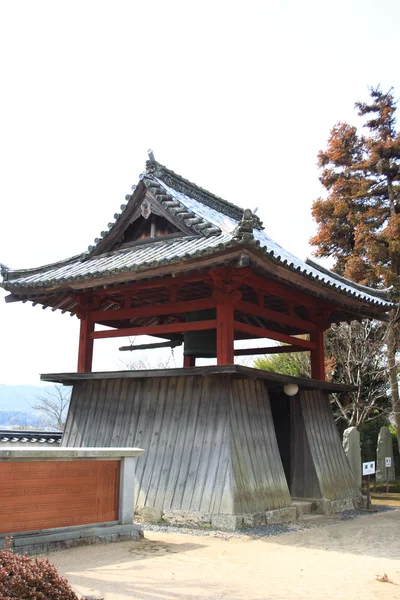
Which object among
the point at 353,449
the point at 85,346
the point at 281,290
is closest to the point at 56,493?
the point at 85,346

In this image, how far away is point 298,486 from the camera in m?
13.5

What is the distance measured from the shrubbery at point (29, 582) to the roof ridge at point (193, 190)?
436 inches

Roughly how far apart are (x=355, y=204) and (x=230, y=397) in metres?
14.3

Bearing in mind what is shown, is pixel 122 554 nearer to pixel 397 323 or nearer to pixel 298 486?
pixel 298 486

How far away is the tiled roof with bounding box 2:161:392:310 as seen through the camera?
1071 cm

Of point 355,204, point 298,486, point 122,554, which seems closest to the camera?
point 122,554

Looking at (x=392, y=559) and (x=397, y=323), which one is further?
(x=397, y=323)

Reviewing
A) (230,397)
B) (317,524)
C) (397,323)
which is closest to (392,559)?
(317,524)

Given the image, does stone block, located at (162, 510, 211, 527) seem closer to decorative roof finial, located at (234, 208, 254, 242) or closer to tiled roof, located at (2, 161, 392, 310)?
tiled roof, located at (2, 161, 392, 310)

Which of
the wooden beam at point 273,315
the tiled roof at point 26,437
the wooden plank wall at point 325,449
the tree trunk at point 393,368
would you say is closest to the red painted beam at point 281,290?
the wooden beam at point 273,315

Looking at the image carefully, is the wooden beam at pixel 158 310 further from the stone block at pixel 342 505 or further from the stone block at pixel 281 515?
the stone block at pixel 342 505

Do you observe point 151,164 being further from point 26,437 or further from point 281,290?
point 26,437

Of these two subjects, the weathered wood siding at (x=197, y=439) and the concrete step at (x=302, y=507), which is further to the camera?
the concrete step at (x=302, y=507)

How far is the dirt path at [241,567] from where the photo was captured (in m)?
6.43
